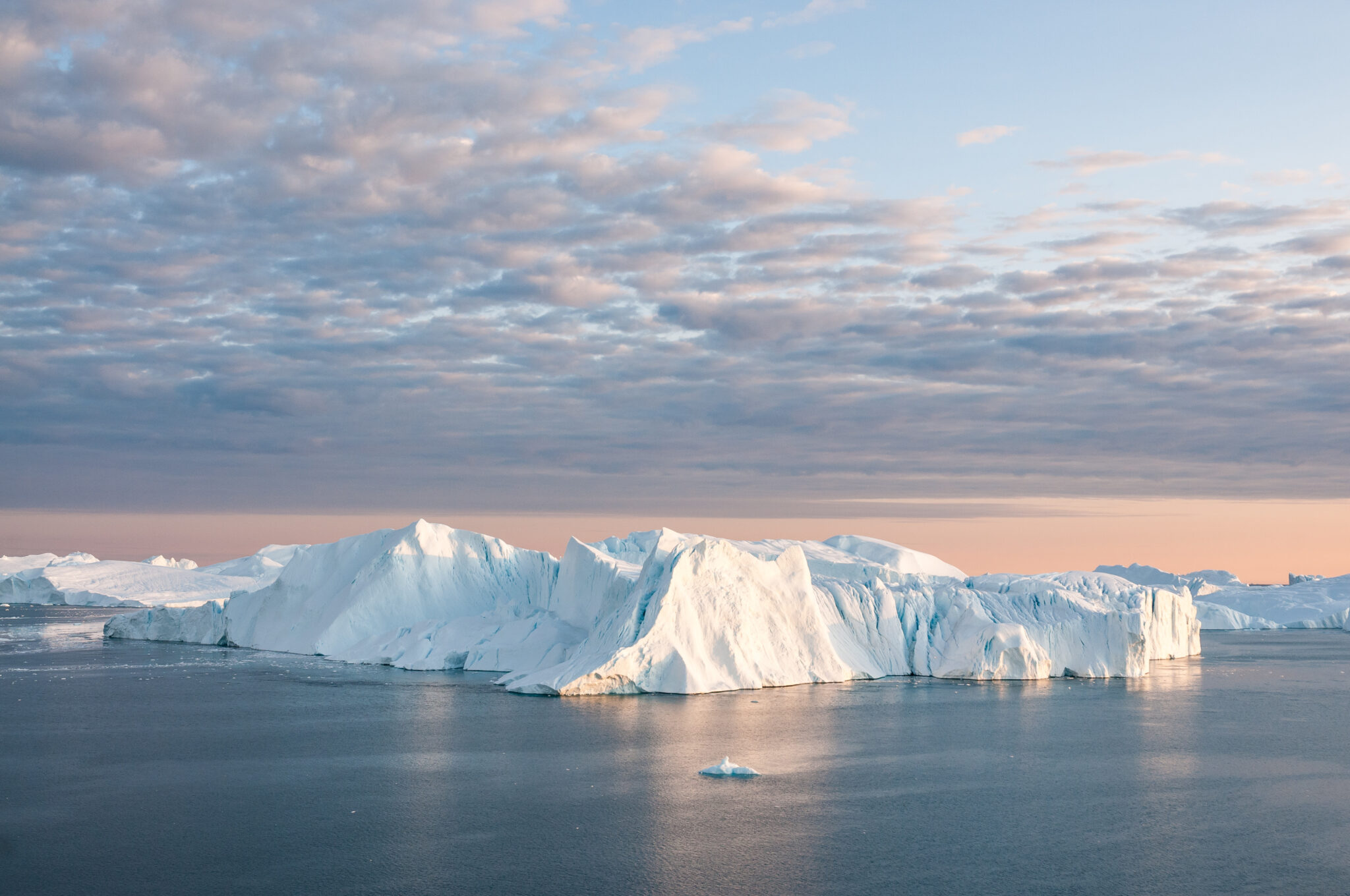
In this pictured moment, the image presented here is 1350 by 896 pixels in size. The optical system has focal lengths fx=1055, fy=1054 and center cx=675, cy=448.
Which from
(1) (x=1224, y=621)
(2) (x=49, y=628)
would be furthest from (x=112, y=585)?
(1) (x=1224, y=621)

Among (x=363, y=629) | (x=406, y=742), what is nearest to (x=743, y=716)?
(x=406, y=742)

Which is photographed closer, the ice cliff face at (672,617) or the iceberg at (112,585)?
the ice cliff face at (672,617)

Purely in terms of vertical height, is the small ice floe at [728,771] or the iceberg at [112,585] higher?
the iceberg at [112,585]

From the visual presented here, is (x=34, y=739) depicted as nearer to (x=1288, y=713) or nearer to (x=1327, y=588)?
(x=1288, y=713)

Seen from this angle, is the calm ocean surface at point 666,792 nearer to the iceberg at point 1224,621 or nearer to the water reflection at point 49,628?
the water reflection at point 49,628

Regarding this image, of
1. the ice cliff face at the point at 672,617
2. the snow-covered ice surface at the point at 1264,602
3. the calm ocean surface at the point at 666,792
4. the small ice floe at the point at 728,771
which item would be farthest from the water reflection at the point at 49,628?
the snow-covered ice surface at the point at 1264,602

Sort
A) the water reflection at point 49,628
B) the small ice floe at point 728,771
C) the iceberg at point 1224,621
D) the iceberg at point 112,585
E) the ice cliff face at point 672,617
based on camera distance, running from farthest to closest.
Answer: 1. the iceberg at point 112,585
2. the iceberg at point 1224,621
3. the water reflection at point 49,628
4. the ice cliff face at point 672,617
5. the small ice floe at point 728,771
